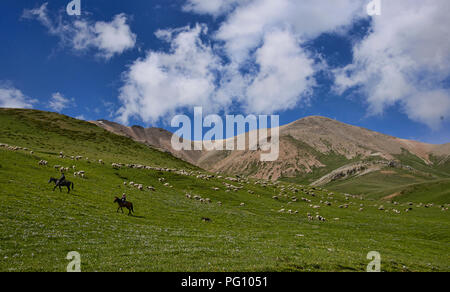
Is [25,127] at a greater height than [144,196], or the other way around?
[25,127]

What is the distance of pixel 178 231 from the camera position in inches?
1068

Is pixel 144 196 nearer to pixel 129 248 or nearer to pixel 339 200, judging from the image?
Result: pixel 129 248

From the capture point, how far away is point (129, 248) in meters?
19.3

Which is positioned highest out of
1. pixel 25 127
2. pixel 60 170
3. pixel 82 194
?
pixel 25 127

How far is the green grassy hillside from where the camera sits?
16953 mm

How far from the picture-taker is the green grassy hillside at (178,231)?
16953mm

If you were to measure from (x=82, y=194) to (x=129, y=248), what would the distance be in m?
21.3

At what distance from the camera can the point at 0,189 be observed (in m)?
29.1

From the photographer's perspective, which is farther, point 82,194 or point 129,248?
point 82,194
